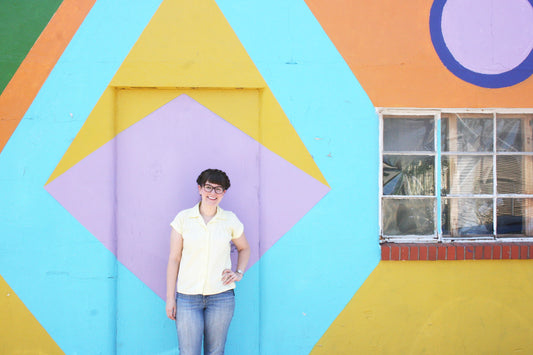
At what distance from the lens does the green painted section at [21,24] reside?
3611mm

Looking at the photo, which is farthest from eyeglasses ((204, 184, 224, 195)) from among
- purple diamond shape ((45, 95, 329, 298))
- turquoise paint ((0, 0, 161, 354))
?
turquoise paint ((0, 0, 161, 354))

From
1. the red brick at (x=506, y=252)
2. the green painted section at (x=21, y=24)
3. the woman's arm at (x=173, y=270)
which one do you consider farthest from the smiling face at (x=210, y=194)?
the red brick at (x=506, y=252)

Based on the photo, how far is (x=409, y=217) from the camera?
3885 millimetres

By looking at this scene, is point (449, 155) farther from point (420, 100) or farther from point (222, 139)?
point (222, 139)

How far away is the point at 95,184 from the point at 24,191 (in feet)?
2.01

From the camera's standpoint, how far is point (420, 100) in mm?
3770

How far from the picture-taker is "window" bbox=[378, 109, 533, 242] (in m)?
3.86

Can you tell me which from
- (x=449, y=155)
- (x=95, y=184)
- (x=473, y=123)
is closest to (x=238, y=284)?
(x=95, y=184)

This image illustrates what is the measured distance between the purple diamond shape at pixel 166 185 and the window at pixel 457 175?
786 millimetres

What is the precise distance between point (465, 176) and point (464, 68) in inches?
39.4

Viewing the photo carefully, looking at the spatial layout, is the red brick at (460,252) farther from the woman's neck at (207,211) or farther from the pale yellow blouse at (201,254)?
the woman's neck at (207,211)

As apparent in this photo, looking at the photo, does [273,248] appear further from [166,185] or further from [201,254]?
[166,185]

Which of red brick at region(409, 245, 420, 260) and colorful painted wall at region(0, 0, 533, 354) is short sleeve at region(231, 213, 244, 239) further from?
red brick at region(409, 245, 420, 260)

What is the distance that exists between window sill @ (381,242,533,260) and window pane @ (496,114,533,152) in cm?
93
